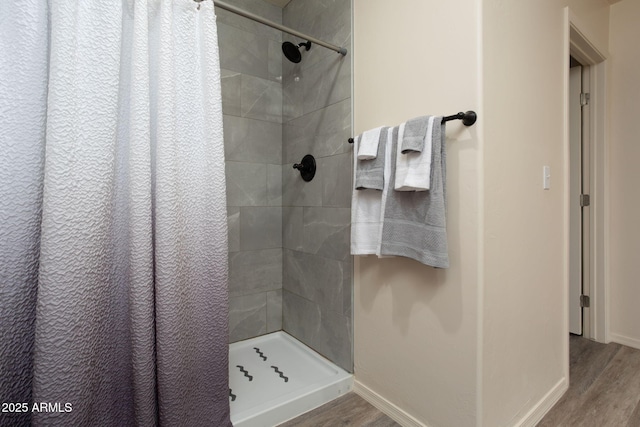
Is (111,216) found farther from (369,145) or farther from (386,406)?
(386,406)

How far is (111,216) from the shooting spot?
926mm

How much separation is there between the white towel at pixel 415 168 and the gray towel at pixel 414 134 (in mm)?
16

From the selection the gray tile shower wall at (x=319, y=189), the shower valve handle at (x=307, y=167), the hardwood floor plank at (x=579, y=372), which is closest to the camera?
the hardwood floor plank at (x=579, y=372)

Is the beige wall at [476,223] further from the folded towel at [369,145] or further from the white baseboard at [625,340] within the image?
the white baseboard at [625,340]

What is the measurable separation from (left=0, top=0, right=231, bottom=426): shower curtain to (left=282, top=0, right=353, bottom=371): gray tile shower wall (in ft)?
2.34

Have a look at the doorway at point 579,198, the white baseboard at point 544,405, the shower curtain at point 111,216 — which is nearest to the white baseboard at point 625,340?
the doorway at point 579,198

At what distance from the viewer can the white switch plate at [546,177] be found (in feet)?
4.56

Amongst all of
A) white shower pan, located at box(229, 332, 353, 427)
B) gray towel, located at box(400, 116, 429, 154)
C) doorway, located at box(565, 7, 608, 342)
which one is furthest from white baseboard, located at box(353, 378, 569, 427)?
gray towel, located at box(400, 116, 429, 154)

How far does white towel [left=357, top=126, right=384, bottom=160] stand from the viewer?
1.32 m

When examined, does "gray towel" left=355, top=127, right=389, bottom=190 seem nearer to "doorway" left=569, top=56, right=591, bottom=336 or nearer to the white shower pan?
the white shower pan

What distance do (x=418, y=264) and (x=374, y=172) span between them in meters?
0.44

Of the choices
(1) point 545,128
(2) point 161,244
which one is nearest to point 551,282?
(1) point 545,128

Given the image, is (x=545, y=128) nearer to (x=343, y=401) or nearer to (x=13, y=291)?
(x=343, y=401)

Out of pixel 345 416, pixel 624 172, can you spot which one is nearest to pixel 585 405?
pixel 345 416
